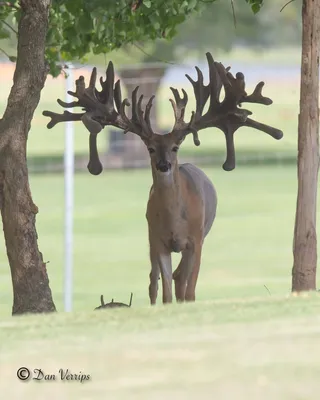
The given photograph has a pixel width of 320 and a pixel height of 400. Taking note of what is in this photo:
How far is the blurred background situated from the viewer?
24.2 m

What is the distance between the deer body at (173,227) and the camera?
40.6ft

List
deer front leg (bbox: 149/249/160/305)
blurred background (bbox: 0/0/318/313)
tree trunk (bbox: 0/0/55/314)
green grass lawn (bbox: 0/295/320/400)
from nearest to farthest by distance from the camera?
green grass lawn (bbox: 0/295/320/400), tree trunk (bbox: 0/0/55/314), deer front leg (bbox: 149/249/160/305), blurred background (bbox: 0/0/318/313)

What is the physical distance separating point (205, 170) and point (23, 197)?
1431 inches

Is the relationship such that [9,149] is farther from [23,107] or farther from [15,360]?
[15,360]

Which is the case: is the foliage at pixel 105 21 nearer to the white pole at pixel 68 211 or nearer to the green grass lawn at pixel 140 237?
the white pole at pixel 68 211

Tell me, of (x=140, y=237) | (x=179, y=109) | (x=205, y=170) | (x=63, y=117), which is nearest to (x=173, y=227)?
(x=179, y=109)

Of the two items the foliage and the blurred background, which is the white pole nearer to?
the blurred background

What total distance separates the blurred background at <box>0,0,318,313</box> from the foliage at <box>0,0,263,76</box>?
1.46ft

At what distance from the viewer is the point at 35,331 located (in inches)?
342

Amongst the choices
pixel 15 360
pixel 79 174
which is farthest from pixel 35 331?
pixel 79 174

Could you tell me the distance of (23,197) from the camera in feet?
39.8

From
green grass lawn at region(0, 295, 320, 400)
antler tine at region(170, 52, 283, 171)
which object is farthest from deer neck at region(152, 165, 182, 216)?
green grass lawn at region(0, 295, 320, 400)

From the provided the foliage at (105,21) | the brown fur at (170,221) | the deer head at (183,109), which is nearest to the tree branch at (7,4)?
the foliage at (105,21)

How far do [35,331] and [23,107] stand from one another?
4126 millimetres
